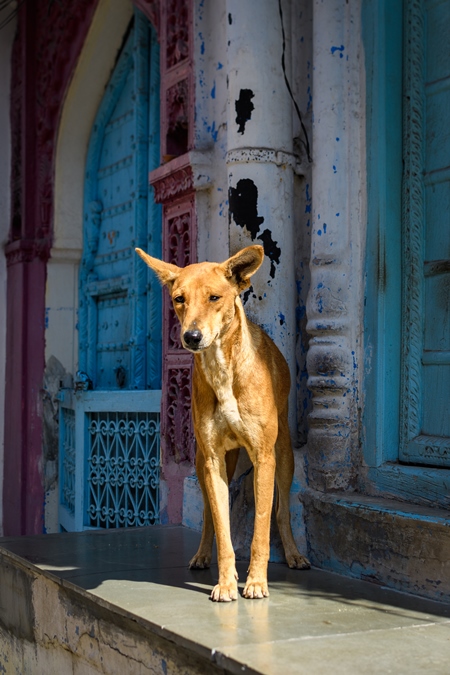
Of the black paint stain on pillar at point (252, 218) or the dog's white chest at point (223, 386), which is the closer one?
the dog's white chest at point (223, 386)

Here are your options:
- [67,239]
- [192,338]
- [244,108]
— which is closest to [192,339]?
[192,338]

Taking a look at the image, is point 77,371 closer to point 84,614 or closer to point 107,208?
point 107,208

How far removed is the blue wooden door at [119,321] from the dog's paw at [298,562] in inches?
83.2

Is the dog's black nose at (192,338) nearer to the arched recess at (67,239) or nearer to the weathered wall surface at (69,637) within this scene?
the weathered wall surface at (69,637)

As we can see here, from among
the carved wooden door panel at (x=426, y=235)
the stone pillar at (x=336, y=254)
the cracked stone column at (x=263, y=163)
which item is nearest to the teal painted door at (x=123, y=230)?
the cracked stone column at (x=263, y=163)

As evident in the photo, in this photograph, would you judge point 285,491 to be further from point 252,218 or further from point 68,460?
point 68,460

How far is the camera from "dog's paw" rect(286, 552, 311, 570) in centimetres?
390

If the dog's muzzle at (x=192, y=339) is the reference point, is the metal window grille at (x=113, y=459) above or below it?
below

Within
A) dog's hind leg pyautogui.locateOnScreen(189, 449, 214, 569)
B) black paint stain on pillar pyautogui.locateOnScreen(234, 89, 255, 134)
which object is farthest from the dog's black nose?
black paint stain on pillar pyautogui.locateOnScreen(234, 89, 255, 134)

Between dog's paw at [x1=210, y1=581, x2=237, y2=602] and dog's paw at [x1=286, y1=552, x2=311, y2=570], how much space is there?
64cm

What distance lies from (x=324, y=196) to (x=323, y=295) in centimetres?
46

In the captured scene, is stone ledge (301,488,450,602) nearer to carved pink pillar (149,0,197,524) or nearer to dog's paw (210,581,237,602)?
dog's paw (210,581,237,602)

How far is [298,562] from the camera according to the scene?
390 cm

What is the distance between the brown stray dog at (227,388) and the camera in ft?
10.9
